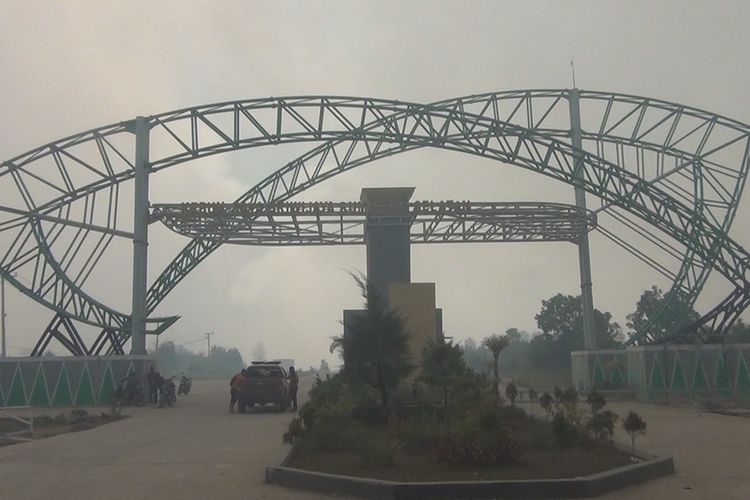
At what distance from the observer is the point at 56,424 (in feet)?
85.3

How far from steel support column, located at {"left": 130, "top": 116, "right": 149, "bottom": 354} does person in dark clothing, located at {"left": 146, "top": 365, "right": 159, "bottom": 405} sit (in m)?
1.37

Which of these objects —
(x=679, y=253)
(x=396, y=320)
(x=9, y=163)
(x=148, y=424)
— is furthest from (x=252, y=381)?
(x=679, y=253)

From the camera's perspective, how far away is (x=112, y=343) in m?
35.7

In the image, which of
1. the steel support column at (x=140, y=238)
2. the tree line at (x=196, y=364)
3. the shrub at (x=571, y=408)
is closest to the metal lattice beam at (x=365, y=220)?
the steel support column at (x=140, y=238)

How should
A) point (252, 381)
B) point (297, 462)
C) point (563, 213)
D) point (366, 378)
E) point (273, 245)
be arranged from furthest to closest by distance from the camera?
point (273, 245), point (563, 213), point (252, 381), point (366, 378), point (297, 462)

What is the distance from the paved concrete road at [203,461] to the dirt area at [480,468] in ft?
2.80

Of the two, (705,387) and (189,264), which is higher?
(189,264)

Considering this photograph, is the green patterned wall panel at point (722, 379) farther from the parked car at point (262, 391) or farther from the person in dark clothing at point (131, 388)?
the person in dark clothing at point (131, 388)

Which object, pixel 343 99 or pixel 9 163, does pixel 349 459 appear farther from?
pixel 9 163

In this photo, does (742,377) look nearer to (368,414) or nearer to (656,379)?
(656,379)

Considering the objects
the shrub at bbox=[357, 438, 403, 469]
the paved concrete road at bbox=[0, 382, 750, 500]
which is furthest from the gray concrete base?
the shrub at bbox=[357, 438, 403, 469]

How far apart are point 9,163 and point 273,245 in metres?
14.1

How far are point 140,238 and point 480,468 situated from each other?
2725cm

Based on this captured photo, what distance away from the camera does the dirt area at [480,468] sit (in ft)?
37.6
